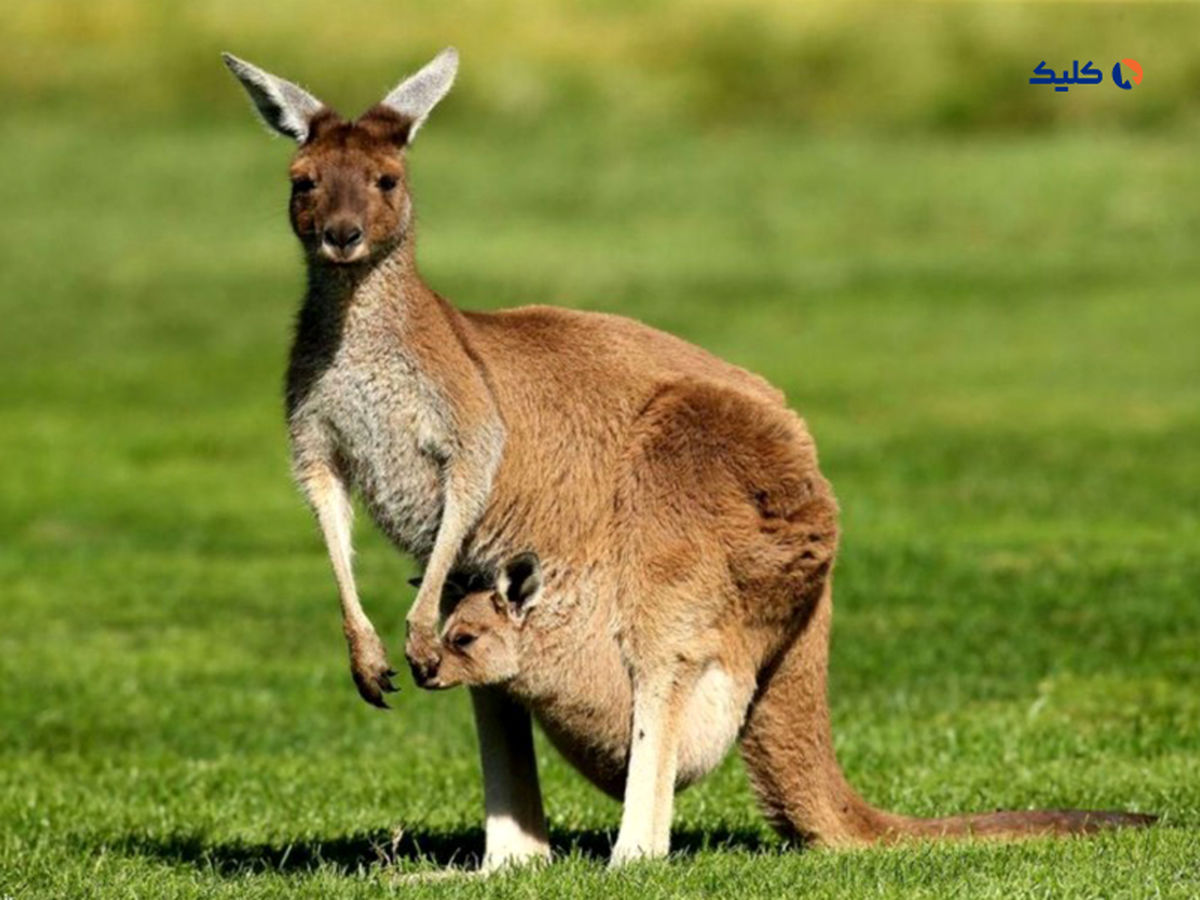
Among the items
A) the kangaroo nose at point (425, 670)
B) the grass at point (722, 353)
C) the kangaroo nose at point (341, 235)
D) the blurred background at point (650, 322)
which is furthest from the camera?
the blurred background at point (650, 322)

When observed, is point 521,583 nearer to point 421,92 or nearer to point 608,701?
point 608,701

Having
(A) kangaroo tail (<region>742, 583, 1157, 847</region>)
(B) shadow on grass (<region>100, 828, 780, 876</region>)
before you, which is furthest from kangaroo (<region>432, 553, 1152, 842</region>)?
(B) shadow on grass (<region>100, 828, 780, 876</region>)

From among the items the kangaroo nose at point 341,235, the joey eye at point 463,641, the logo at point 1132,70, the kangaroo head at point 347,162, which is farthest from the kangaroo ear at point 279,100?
the logo at point 1132,70

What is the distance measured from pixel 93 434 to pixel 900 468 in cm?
772

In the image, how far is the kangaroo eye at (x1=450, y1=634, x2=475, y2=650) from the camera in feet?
23.0

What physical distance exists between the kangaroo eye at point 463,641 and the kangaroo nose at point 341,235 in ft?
3.93

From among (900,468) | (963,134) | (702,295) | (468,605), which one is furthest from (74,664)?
(963,134)

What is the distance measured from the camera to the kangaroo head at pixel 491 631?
700 cm

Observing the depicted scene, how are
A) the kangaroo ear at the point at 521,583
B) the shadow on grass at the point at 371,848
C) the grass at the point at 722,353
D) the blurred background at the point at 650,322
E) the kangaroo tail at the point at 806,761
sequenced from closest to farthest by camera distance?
the kangaroo ear at the point at 521,583 < the kangaroo tail at the point at 806,761 < the shadow on grass at the point at 371,848 < the grass at the point at 722,353 < the blurred background at the point at 650,322

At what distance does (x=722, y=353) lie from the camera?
998 inches

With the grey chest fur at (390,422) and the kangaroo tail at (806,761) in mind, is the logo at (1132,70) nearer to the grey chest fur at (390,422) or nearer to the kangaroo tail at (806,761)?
the kangaroo tail at (806,761)

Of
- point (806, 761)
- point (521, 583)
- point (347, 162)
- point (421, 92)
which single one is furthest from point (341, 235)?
point (806, 761)

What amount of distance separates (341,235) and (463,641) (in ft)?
4.09

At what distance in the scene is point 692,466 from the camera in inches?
281
